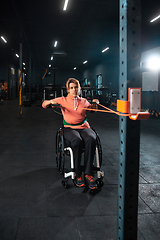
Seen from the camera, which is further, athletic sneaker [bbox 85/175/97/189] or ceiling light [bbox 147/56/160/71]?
ceiling light [bbox 147/56/160/71]

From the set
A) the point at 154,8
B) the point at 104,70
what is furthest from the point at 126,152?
the point at 104,70

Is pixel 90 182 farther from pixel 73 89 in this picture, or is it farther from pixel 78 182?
pixel 73 89

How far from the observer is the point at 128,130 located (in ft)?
3.31

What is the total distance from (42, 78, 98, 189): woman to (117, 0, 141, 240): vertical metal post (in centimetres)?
108

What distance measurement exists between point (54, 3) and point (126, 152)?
22.6ft

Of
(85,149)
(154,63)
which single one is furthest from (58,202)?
(154,63)

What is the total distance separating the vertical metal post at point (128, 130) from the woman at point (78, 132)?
108 cm

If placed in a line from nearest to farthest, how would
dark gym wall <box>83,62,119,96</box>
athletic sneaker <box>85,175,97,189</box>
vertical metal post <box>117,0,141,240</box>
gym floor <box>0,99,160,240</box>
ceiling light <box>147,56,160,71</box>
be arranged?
1. vertical metal post <box>117,0,141,240</box>
2. gym floor <box>0,99,160,240</box>
3. athletic sneaker <box>85,175,97,189</box>
4. ceiling light <box>147,56,160,71</box>
5. dark gym wall <box>83,62,119,96</box>

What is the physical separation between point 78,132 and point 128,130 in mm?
1445

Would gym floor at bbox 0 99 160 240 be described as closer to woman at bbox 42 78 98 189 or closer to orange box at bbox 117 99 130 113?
woman at bbox 42 78 98 189

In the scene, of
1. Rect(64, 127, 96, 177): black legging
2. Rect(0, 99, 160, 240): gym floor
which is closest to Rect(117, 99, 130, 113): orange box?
Rect(0, 99, 160, 240): gym floor

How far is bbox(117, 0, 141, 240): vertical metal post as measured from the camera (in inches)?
38.4

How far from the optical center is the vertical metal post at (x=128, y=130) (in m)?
0.97

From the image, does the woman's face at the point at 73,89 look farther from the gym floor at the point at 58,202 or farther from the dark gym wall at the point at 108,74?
the dark gym wall at the point at 108,74
